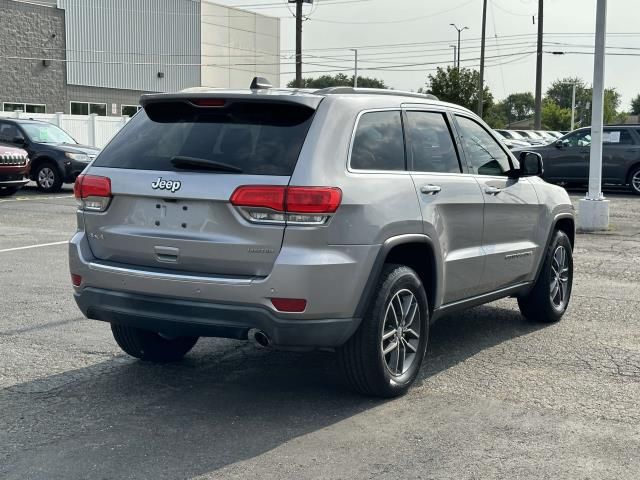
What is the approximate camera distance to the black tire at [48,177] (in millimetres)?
21766

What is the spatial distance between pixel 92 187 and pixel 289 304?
1.49m

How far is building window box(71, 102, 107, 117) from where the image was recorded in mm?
52281

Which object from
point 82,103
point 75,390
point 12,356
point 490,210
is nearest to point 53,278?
point 12,356

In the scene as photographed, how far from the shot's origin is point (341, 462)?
178 inches

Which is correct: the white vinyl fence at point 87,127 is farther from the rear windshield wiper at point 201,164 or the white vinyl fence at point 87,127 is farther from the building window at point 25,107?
the rear windshield wiper at point 201,164

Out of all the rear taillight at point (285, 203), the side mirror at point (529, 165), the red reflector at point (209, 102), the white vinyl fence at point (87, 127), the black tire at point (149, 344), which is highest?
the white vinyl fence at point (87, 127)

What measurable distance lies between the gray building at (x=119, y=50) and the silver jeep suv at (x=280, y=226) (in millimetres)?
44862

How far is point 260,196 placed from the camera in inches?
195

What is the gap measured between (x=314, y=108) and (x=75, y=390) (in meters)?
2.25

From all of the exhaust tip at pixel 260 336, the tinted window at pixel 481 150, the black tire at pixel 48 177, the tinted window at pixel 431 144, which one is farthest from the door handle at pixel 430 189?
the black tire at pixel 48 177

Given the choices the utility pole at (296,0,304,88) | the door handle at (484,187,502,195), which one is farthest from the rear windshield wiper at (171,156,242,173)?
the utility pole at (296,0,304,88)

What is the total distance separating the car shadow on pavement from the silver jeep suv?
328mm

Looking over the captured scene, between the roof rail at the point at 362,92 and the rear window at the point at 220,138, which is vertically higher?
the roof rail at the point at 362,92

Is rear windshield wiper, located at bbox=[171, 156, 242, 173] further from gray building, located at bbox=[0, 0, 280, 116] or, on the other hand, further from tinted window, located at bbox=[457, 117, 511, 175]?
gray building, located at bbox=[0, 0, 280, 116]
